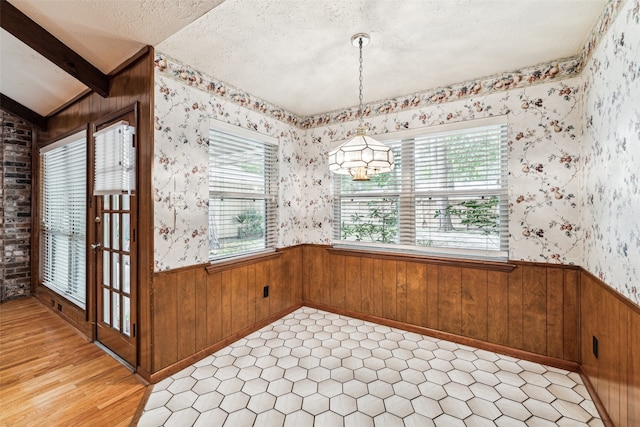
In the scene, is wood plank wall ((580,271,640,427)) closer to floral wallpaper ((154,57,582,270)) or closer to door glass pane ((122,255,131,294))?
floral wallpaper ((154,57,582,270))

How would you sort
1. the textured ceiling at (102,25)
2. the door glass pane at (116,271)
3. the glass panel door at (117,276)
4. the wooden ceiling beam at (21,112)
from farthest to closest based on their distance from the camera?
the wooden ceiling beam at (21,112)
the door glass pane at (116,271)
the glass panel door at (117,276)
the textured ceiling at (102,25)

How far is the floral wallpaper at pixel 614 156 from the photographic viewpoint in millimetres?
1409

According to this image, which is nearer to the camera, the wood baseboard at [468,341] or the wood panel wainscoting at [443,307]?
the wood panel wainscoting at [443,307]

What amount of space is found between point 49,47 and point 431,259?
3.56m

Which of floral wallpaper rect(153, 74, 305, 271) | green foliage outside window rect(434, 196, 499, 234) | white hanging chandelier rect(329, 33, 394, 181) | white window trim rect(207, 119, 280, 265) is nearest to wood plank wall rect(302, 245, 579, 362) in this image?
green foliage outside window rect(434, 196, 499, 234)

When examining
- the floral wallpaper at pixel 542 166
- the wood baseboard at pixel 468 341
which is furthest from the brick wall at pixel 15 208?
the floral wallpaper at pixel 542 166

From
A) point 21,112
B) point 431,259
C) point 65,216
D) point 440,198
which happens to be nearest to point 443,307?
point 431,259

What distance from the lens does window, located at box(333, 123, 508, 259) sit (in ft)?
8.66

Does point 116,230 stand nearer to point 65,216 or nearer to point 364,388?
point 65,216

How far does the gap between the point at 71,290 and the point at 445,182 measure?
4.27m

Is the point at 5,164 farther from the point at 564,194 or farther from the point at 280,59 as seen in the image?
the point at 564,194

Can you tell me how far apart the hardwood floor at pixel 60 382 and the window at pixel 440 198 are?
2493 mm

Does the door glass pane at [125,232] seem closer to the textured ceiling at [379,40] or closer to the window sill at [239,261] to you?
the window sill at [239,261]

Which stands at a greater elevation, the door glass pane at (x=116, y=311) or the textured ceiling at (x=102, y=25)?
the textured ceiling at (x=102, y=25)
